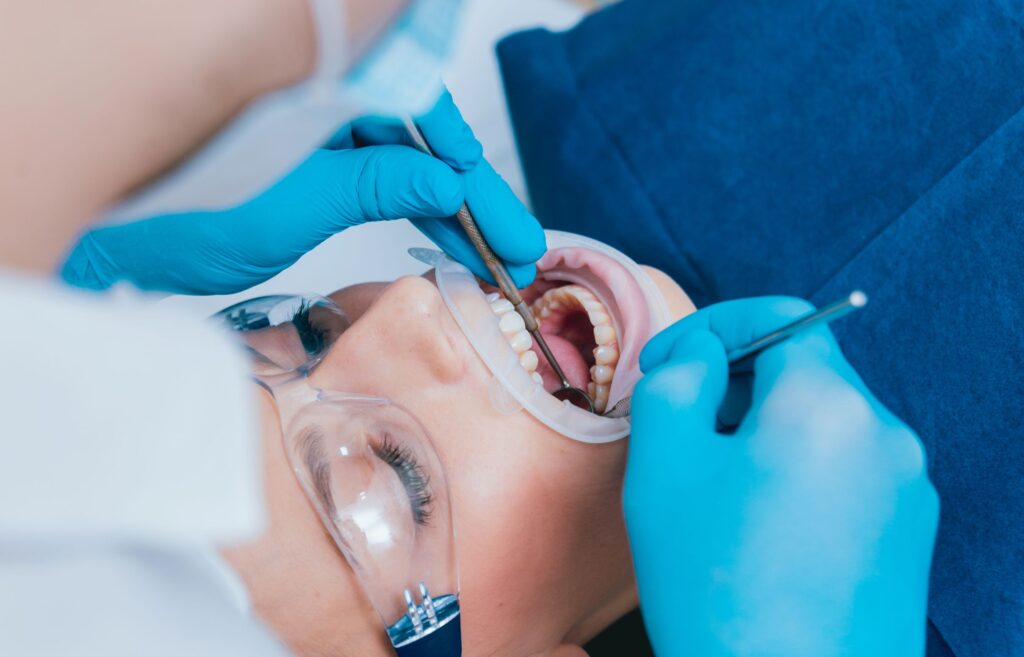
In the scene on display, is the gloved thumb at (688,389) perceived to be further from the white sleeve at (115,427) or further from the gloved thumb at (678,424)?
the white sleeve at (115,427)

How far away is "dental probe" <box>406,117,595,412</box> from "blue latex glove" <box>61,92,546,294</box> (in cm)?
1

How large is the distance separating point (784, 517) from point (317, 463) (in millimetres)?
518

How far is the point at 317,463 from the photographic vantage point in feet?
2.98

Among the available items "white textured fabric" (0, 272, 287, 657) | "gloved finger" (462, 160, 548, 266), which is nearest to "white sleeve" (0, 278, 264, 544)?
"white textured fabric" (0, 272, 287, 657)

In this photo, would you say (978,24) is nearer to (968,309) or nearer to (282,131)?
(968,309)

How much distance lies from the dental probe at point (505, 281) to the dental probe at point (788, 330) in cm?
6

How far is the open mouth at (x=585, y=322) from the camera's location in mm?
1105

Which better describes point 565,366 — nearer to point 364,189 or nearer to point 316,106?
point 364,189


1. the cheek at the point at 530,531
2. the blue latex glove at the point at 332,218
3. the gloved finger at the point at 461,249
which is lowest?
the cheek at the point at 530,531

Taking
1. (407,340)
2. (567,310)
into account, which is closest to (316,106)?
(407,340)

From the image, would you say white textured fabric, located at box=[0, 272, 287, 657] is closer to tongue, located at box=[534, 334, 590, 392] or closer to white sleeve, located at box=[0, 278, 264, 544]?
white sleeve, located at box=[0, 278, 264, 544]

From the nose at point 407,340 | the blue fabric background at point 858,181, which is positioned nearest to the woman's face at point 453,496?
the nose at point 407,340

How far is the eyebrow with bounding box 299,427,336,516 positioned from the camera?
2.94ft

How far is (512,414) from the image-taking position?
38.2 inches
